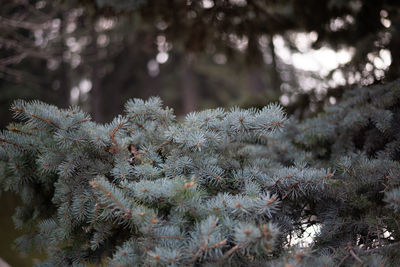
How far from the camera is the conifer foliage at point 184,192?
3.68 ft

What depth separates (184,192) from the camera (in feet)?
3.84

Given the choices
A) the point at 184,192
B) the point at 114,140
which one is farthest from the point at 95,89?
the point at 184,192

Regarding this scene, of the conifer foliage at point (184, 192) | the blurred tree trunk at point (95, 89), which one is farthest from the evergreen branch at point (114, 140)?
the blurred tree trunk at point (95, 89)

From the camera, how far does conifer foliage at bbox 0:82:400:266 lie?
44.2 inches

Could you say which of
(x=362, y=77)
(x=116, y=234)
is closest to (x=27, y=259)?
(x=116, y=234)

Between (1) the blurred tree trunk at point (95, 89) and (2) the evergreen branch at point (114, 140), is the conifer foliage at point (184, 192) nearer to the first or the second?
(2) the evergreen branch at point (114, 140)

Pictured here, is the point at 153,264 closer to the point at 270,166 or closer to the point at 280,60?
the point at 270,166

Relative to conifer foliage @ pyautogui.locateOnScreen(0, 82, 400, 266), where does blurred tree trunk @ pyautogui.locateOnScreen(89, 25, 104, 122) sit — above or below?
below

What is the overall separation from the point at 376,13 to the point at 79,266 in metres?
3.41

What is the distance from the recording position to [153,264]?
40.3 inches

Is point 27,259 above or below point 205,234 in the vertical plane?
below

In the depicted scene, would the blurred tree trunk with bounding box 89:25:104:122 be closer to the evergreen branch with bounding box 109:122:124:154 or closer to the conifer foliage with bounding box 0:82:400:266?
the conifer foliage with bounding box 0:82:400:266

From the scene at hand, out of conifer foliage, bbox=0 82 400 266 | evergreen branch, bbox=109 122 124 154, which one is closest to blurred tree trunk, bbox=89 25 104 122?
conifer foliage, bbox=0 82 400 266

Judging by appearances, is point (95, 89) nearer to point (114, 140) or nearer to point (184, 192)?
point (114, 140)
